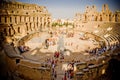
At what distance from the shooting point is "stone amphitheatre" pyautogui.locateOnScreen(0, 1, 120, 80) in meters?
8.23

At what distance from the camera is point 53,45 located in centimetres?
950

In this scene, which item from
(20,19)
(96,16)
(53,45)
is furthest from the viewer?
(96,16)

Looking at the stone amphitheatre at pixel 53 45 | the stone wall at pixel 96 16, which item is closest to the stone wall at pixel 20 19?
the stone amphitheatre at pixel 53 45

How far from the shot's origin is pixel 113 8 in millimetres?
8016

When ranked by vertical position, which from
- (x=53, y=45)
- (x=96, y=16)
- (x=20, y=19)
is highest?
(x=96, y=16)

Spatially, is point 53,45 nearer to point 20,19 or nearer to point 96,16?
point 20,19

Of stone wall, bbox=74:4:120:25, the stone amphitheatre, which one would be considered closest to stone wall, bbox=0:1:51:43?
the stone amphitheatre

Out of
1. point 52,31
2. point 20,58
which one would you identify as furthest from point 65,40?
point 20,58

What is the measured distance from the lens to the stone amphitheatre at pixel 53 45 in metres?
8.23

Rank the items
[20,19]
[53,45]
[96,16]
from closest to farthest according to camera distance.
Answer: [53,45], [20,19], [96,16]

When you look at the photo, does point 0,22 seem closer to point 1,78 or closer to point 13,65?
point 13,65

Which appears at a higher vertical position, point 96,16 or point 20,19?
point 96,16

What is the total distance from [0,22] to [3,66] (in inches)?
81.9

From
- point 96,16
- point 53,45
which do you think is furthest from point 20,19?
point 96,16
